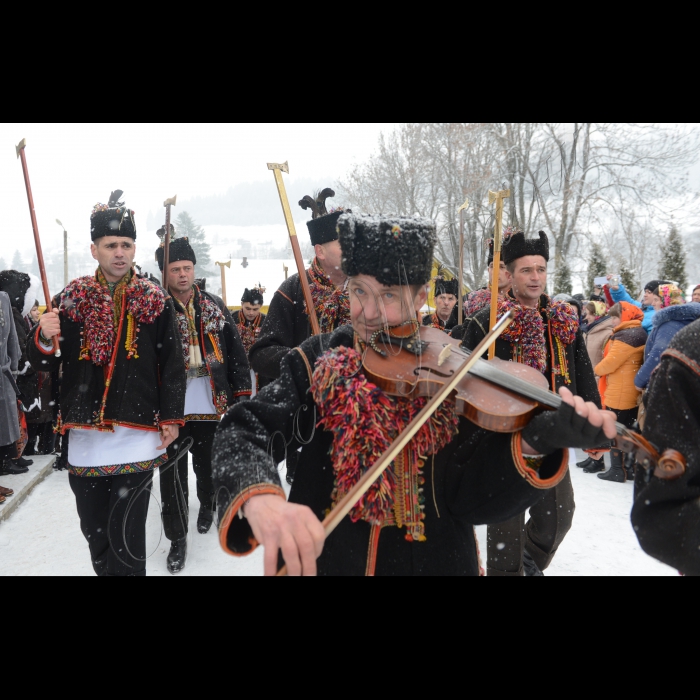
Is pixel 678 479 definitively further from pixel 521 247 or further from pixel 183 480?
pixel 183 480

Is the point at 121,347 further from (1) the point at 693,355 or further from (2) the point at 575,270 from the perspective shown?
(2) the point at 575,270

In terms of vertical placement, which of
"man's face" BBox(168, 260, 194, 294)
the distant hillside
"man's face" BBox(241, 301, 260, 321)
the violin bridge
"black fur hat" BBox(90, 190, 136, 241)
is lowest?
"man's face" BBox(241, 301, 260, 321)

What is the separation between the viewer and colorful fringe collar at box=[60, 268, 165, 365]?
114 inches

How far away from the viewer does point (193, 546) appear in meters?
4.21

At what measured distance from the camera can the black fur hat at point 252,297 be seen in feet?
26.4

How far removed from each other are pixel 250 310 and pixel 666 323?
5573mm

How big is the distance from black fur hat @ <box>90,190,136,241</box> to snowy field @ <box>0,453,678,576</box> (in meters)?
2.04

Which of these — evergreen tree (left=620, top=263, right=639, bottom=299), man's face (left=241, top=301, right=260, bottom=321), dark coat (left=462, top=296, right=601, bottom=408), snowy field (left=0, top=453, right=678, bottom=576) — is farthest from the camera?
evergreen tree (left=620, top=263, right=639, bottom=299)

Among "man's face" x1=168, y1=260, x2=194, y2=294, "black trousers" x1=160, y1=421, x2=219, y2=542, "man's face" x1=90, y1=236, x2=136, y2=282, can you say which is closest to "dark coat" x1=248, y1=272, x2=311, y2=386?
"man's face" x1=90, y1=236, x2=136, y2=282

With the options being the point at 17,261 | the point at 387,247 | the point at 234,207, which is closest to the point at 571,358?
the point at 387,247

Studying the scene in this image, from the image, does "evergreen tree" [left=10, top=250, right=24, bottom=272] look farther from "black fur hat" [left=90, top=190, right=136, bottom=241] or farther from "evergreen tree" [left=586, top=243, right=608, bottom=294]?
"evergreen tree" [left=586, top=243, right=608, bottom=294]

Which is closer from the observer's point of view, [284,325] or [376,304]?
[376,304]

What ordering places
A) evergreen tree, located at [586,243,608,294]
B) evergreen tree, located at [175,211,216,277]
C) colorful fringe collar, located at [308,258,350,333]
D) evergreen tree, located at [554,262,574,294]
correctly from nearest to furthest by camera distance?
colorful fringe collar, located at [308,258,350,333]
evergreen tree, located at [586,243,608,294]
evergreen tree, located at [554,262,574,294]
evergreen tree, located at [175,211,216,277]

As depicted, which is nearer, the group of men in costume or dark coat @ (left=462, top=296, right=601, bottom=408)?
the group of men in costume
